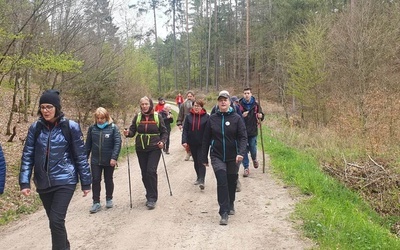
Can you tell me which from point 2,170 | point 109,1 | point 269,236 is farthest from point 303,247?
point 109,1

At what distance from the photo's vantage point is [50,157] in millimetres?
4305

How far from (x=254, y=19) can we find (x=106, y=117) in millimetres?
38171

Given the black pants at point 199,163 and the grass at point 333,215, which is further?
the black pants at point 199,163

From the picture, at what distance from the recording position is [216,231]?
5758 mm

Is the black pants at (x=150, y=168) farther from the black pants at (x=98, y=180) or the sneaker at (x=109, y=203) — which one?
the sneaker at (x=109, y=203)

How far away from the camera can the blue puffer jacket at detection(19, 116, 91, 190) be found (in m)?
4.30

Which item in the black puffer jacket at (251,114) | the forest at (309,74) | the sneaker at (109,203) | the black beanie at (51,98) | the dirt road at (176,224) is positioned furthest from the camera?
the forest at (309,74)

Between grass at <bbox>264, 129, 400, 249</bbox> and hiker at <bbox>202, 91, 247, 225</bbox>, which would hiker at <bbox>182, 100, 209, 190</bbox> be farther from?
grass at <bbox>264, 129, 400, 249</bbox>

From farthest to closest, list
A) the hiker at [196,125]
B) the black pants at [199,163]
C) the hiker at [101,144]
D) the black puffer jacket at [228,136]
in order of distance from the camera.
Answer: the black pants at [199,163], the hiker at [196,125], the hiker at [101,144], the black puffer jacket at [228,136]

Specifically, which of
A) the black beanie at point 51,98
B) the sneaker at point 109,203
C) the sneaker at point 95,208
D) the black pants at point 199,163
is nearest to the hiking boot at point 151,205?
the sneaker at point 109,203

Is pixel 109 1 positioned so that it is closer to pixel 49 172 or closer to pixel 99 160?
pixel 99 160

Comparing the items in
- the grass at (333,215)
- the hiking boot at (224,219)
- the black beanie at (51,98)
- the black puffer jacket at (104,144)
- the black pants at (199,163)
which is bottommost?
the grass at (333,215)

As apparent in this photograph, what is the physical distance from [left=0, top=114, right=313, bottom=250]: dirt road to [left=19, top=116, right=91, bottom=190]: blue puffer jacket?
1.44 metres

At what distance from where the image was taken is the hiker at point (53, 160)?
14.1ft
